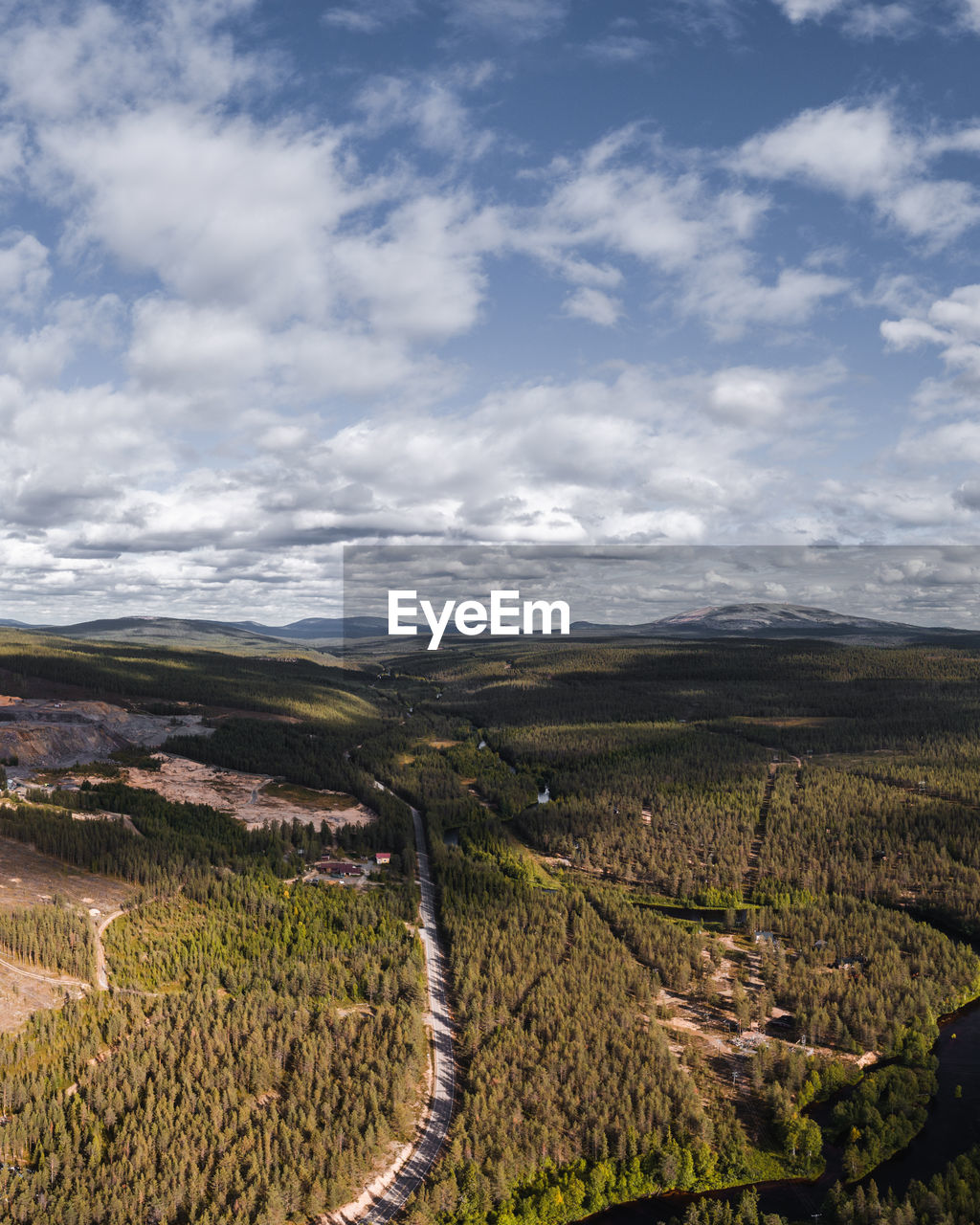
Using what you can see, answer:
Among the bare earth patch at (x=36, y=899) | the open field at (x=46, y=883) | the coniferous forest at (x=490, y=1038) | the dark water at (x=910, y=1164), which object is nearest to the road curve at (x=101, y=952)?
the coniferous forest at (x=490, y=1038)

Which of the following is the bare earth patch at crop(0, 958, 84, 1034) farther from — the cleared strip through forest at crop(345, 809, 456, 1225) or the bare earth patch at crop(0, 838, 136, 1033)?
the cleared strip through forest at crop(345, 809, 456, 1225)

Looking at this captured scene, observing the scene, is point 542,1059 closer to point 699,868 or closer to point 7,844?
point 699,868

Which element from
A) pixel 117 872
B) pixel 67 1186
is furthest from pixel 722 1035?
pixel 117 872

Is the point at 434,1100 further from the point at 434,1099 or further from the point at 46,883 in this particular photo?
the point at 46,883

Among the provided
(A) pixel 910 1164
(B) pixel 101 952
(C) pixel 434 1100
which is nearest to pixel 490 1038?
(C) pixel 434 1100

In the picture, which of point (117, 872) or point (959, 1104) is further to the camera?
point (117, 872)

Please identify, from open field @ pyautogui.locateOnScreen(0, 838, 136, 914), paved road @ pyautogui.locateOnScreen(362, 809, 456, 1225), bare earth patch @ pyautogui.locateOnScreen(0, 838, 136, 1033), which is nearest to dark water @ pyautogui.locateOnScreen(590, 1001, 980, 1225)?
paved road @ pyautogui.locateOnScreen(362, 809, 456, 1225)

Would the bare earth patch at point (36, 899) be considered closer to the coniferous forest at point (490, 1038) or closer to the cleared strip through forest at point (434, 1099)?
the coniferous forest at point (490, 1038)
